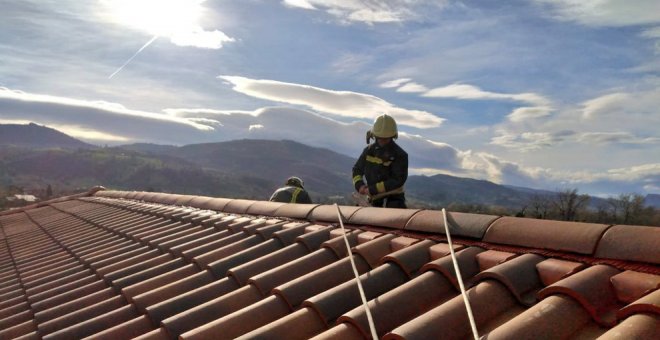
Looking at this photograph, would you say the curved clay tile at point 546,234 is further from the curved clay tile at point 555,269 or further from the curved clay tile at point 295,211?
the curved clay tile at point 295,211

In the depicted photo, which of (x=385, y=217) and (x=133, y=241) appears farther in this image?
(x=133, y=241)

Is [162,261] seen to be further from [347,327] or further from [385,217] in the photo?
[347,327]

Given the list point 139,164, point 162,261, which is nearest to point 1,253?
point 162,261

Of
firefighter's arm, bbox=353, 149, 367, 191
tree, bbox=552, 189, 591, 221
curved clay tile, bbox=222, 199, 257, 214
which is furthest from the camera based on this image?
tree, bbox=552, 189, 591, 221

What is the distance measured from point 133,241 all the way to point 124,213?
3898 mm

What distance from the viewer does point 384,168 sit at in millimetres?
8500

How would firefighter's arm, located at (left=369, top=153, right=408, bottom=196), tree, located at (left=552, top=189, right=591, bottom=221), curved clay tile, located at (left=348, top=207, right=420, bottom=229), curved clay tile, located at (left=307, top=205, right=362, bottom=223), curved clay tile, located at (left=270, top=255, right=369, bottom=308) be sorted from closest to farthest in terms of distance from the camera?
curved clay tile, located at (left=270, top=255, right=369, bottom=308) < curved clay tile, located at (left=348, top=207, right=420, bottom=229) < curved clay tile, located at (left=307, top=205, right=362, bottom=223) < firefighter's arm, located at (left=369, top=153, right=408, bottom=196) < tree, located at (left=552, top=189, right=591, bottom=221)

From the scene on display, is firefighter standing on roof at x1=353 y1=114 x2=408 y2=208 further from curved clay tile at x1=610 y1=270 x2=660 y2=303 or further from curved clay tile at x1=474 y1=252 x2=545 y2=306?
curved clay tile at x1=610 y1=270 x2=660 y2=303

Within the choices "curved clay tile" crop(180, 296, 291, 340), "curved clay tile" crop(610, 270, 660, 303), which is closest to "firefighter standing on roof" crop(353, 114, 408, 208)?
"curved clay tile" crop(180, 296, 291, 340)

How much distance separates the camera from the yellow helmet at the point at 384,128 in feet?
27.1

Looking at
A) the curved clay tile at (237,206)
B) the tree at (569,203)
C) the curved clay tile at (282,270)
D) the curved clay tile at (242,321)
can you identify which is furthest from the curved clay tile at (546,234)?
the tree at (569,203)

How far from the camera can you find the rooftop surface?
2.51 m

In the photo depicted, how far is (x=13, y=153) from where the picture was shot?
198 metres

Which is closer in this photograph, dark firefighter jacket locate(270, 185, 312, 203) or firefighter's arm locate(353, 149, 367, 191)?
firefighter's arm locate(353, 149, 367, 191)
